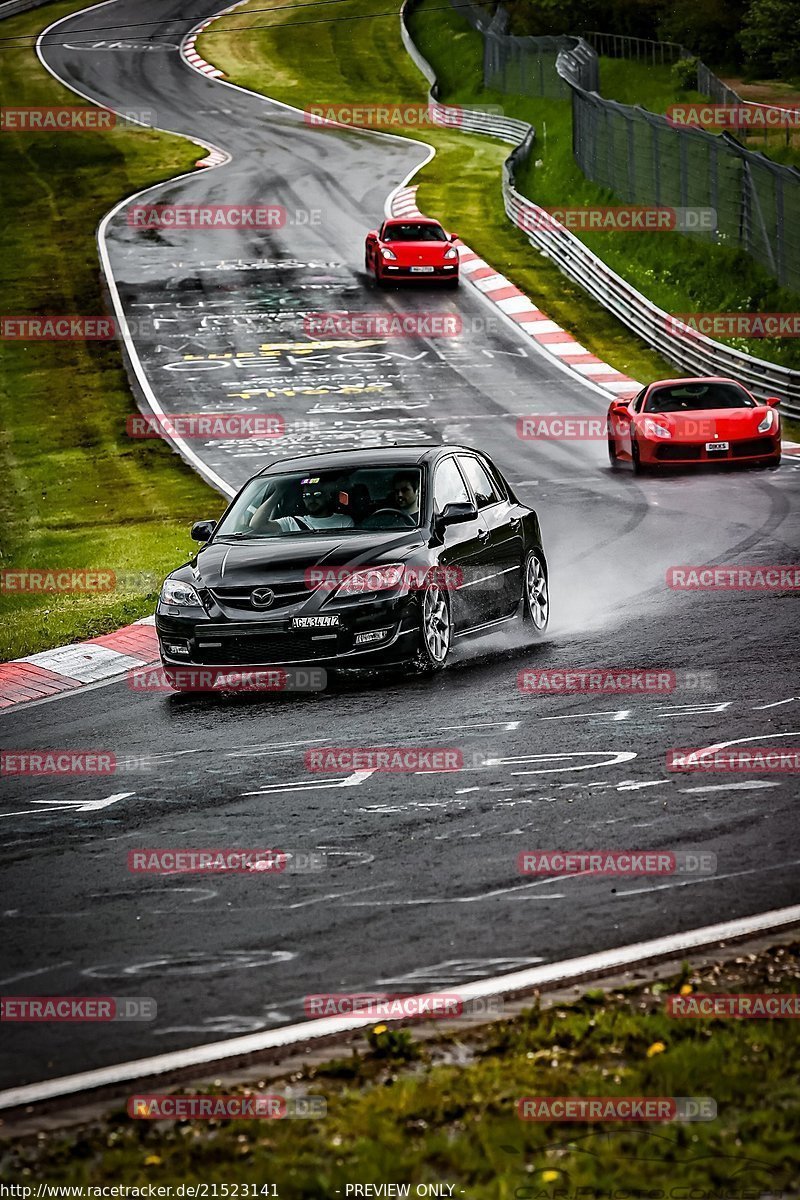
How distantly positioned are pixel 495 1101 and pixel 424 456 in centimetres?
793

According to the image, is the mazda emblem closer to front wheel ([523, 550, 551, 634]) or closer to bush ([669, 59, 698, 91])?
front wheel ([523, 550, 551, 634])

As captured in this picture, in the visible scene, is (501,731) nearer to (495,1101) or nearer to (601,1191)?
(495,1101)

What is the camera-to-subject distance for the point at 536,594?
514 inches

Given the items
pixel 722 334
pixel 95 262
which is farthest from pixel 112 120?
pixel 722 334

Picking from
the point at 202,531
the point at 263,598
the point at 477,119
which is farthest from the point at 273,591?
the point at 477,119

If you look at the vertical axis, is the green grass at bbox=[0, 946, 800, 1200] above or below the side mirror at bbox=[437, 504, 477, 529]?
above

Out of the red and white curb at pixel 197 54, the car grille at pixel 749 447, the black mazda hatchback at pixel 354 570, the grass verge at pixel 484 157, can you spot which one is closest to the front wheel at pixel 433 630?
the black mazda hatchback at pixel 354 570

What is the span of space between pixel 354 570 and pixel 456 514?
102 centimetres

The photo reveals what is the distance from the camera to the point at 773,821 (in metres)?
7.60

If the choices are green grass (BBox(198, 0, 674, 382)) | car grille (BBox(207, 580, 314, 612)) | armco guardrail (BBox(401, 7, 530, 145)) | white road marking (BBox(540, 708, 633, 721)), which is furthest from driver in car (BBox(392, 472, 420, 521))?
armco guardrail (BBox(401, 7, 530, 145))

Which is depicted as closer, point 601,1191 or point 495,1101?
point 601,1191

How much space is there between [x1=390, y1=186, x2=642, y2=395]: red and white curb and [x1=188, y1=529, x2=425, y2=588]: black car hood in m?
17.3

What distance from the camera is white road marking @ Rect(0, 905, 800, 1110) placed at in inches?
203

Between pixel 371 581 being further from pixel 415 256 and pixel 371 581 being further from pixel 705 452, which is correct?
pixel 415 256
